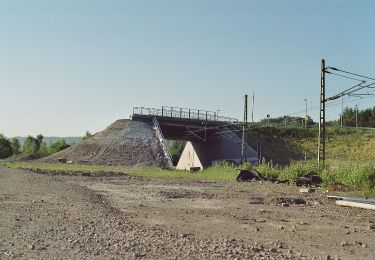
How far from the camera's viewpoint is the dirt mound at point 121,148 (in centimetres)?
6327

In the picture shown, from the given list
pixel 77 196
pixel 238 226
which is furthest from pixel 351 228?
pixel 77 196

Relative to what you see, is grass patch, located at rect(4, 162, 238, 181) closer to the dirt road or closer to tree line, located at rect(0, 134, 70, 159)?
the dirt road

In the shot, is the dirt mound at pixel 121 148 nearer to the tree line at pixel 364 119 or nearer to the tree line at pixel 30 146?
the tree line at pixel 30 146

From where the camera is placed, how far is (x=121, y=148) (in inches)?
2630

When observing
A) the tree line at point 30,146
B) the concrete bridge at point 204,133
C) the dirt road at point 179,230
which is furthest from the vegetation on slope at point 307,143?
the dirt road at point 179,230

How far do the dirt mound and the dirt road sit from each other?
152ft

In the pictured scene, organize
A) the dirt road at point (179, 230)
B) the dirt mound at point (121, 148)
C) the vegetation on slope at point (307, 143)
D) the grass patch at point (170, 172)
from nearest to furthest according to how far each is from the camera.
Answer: the dirt road at point (179, 230) → the grass patch at point (170, 172) → the dirt mound at point (121, 148) → the vegetation on slope at point (307, 143)

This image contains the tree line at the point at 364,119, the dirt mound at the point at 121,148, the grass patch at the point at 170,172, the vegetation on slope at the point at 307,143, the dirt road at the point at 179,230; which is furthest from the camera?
the tree line at the point at 364,119

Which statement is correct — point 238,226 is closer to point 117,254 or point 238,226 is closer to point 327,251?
point 327,251

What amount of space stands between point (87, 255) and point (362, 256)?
15.1 ft

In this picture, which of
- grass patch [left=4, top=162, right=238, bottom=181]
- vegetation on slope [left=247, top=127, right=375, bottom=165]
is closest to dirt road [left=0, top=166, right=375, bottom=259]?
grass patch [left=4, top=162, right=238, bottom=181]

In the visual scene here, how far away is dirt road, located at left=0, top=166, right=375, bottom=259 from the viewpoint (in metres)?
7.75

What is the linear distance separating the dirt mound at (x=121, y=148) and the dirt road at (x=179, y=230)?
4630 centimetres

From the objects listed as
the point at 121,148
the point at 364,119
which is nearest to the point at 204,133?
the point at 121,148
